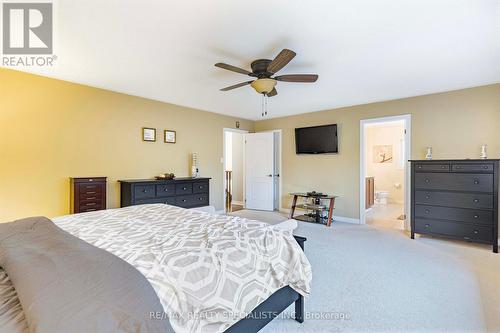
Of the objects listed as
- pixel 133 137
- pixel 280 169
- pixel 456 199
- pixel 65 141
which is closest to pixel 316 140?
pixel 280 169

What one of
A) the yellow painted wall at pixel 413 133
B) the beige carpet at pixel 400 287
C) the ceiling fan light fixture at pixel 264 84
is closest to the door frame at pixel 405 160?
the yellow painted wall at pixel 413 133

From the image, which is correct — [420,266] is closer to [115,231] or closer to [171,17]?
[115,231]

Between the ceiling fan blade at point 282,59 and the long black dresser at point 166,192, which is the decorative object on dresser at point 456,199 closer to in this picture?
the ceiling fan blade at point 282,59

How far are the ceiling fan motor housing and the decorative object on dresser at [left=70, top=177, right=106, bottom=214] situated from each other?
2.82 metres

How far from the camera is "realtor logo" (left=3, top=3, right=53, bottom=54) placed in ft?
6.54

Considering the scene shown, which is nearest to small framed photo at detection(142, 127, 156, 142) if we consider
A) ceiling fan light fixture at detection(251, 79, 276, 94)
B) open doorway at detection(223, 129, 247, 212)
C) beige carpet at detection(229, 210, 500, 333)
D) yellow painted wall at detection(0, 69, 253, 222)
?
yellow painted wall at detection(0, 69, 253, 222)

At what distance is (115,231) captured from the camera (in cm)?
169

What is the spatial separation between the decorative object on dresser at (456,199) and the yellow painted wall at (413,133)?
2.04 ft

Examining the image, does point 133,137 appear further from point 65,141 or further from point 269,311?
point 269,311

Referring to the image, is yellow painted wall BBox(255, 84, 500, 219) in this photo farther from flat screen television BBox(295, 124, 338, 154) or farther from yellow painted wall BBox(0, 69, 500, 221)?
flat screen television BBox(295, 124, 338, 154)

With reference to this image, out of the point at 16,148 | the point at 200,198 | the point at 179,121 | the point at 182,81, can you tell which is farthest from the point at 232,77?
the point at 16,148

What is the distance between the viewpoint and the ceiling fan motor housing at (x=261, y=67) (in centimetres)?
277

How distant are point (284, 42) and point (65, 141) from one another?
11.1 feet

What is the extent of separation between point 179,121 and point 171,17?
123 inches
